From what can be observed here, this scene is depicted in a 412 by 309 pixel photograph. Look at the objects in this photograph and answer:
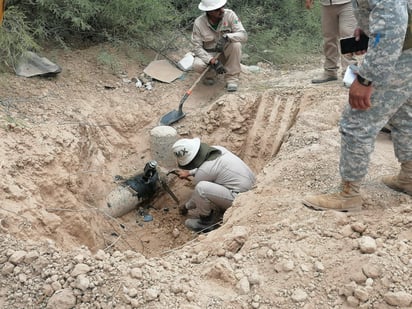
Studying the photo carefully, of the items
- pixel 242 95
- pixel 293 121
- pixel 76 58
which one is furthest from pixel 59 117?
pixel 293 121

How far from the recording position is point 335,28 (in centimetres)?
543

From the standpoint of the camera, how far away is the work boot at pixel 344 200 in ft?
10.2

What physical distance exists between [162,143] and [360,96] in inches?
115

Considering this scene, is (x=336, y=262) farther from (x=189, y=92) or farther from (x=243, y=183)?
(x=189, y=92)

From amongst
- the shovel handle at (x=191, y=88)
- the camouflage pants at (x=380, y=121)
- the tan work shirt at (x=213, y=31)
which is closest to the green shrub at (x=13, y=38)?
the shovel handle at (x=191, y=88)

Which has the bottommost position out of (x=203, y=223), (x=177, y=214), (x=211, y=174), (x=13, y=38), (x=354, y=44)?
(x=177, y=214)

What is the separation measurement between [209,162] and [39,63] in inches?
91.5

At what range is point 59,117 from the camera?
4.82m

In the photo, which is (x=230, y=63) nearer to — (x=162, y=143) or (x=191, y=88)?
(x=191, y=88)

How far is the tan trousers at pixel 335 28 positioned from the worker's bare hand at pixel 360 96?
2399mm

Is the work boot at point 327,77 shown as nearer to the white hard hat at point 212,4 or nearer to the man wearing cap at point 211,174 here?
the white hard hat at point 212,4

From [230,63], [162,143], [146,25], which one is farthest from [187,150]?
[146,25]

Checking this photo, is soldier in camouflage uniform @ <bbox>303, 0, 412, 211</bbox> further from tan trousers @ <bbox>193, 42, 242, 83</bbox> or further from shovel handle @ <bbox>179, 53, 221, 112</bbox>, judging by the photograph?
tan trousers @ <bbox>193, 42, 242, 83</bbox>

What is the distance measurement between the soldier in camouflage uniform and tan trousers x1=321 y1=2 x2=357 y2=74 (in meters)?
2.09
